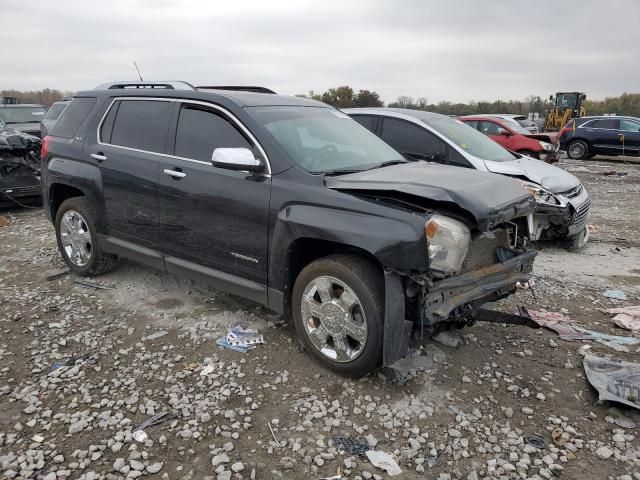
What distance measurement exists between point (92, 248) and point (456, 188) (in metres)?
3.77

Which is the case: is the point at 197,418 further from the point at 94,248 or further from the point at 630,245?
the point at 630,245

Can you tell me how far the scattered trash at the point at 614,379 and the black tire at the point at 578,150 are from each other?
1745 centimetres

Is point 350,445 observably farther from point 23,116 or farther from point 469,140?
point 23,116

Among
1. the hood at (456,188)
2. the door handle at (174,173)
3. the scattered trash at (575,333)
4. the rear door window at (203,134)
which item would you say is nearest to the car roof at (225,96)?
the rear door window at (203,134)

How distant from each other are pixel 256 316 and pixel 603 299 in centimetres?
344

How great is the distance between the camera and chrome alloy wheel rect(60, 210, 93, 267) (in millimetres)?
5234

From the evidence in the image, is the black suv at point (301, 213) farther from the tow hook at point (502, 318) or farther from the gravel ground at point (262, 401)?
the gravel ground at point (262, 401)

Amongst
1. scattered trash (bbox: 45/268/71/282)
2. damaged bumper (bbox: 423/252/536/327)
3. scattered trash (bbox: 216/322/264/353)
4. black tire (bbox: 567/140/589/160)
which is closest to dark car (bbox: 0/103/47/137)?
scattered trash (bbox: 45/268/71/282)

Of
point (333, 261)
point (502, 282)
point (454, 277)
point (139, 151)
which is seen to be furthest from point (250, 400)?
point (139, 151)

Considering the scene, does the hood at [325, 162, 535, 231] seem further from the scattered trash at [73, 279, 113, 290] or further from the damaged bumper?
the scattered trash at [73, 279, 113, 290]

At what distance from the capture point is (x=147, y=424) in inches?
119

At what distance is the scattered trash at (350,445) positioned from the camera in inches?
112

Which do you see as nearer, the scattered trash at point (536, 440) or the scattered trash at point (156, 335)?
the scattered trash at point (536, 440)

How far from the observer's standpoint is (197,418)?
309 centimetres
